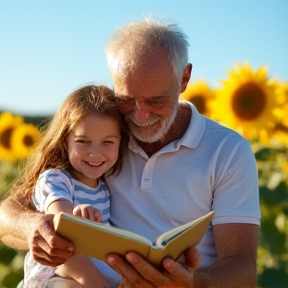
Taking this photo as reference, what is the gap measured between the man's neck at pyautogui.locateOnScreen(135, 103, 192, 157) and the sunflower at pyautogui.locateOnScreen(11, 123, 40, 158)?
170cm

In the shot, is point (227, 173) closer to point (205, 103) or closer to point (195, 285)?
point (195, 285)

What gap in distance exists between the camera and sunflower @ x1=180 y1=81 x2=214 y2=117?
4977mm

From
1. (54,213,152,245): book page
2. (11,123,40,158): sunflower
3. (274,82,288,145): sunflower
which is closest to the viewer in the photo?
(54,213,152,245): book page

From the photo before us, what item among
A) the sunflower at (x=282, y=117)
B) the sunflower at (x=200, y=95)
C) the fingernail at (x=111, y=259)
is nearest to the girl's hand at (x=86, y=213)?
the fingernail at (x=111, y=259)

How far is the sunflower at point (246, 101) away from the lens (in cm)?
475

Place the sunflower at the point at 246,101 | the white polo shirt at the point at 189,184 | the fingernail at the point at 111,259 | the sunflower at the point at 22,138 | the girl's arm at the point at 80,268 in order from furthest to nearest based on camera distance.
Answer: the sunflower at the point at 22,138, the sunflower at the point at 246,101, the white polo shirt at the point at 189,184, the girl's arm at the point at 80,268, the fingernail at the point at 111,259

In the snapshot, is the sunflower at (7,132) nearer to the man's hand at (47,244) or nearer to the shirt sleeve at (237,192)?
the shirt sleeve at (237,192)

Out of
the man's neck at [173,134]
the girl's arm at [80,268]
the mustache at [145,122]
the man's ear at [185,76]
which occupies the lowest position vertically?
the girl's arm at [80,268]

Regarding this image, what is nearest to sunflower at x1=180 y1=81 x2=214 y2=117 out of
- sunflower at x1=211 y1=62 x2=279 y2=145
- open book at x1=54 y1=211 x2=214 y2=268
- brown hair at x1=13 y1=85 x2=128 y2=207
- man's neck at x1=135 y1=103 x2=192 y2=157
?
sunflower at x1=211 y1=62 x2=279 y2=145

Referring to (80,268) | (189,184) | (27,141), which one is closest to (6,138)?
(27,141)

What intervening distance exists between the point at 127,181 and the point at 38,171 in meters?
0.32

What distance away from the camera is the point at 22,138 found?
5.38m

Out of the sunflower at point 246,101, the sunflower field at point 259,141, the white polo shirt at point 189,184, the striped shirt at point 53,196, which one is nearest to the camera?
the striped shirt at point 53,196

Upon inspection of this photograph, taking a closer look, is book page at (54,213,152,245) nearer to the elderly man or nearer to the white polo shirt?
the elderly man
